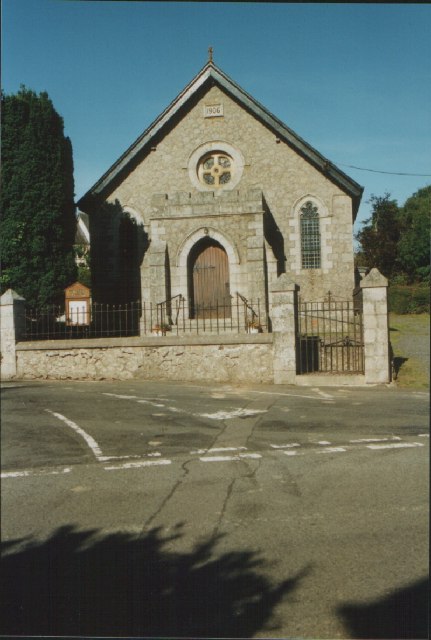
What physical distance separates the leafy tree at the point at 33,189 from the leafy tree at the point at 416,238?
1583 millimetres

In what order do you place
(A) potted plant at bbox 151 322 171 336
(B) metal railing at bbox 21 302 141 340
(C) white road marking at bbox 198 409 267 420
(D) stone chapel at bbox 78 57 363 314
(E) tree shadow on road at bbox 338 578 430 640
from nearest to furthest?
(E) tree shadow on road at bbox 338 578 430 640, (C) white road marking at bbox 198 409 267 420, (B) metal railing at bbox 21 302 141 340, (A) potted plant at bbox 151 322 171 336, (D) stone chapel at bbox 78 57 363 314

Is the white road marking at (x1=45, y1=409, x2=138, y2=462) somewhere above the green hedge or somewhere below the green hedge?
below

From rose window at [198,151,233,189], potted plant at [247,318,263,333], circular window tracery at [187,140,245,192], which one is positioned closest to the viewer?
potted plant at [247,318,263,333]

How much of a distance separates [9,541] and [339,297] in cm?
264

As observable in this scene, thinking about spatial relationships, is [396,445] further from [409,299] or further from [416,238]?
[416,238]

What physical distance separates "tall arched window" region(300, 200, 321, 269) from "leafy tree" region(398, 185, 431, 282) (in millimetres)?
12009

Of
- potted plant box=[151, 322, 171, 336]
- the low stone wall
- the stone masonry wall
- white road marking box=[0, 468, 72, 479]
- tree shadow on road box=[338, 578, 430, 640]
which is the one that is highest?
the stone masonry wall

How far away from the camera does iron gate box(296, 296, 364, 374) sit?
8.68 ft

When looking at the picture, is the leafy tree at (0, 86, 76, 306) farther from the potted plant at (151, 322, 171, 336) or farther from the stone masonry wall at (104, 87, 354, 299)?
the stone masonry wall at (104, 87, 354, 299)

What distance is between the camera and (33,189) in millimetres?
2717

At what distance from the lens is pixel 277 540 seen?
194 cm

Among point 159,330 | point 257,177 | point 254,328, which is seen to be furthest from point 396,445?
point 257,177

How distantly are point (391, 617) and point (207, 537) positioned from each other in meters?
0.71

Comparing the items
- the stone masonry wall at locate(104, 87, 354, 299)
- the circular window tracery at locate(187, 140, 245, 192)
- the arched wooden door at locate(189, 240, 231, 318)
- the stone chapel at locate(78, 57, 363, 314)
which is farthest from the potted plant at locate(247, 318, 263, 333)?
the circular window tracery at locate(187, 140, 245, 192)
